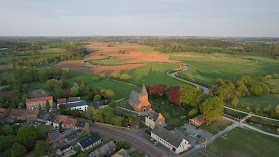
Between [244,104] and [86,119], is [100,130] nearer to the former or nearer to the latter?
[86,119]

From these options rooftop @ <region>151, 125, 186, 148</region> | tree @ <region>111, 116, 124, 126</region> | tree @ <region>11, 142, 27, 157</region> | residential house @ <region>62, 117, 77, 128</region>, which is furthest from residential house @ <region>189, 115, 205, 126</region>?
tree @ <region>11, 142, 27, 157</region>

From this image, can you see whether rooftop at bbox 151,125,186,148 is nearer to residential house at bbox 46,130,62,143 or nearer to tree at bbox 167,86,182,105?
tree at bbox 167,86,182,105

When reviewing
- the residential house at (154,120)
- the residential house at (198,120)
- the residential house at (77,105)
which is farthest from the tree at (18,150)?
the residential house at (198,120)

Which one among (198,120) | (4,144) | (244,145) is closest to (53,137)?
(4,144)

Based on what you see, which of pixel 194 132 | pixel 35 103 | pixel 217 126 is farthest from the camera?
pixel 35 103

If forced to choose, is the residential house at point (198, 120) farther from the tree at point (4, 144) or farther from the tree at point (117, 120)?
the tree at point (4, 144)

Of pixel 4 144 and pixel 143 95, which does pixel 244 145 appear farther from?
pixel 4 144

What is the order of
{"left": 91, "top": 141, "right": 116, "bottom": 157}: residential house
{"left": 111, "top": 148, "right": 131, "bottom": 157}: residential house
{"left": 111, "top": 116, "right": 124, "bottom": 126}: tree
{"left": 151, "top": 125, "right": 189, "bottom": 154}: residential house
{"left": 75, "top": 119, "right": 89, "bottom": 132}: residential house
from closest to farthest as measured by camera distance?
1. {"left": 111, "top": 148, "right": 131, "bottom": 157}: residential house
2. {"left": 91, "top": 141, "right": 116, "bottom": 157}: residential house
3. {"left": 151, "top": 125, "right": 189, "bottom": 154}: residential house
4. {"left": 75, "top": 119, "right": 89, "bottom": 132}: residential house
5. {"left": 111, "top": 116, "right": 124, "bottom": 126}: tree
